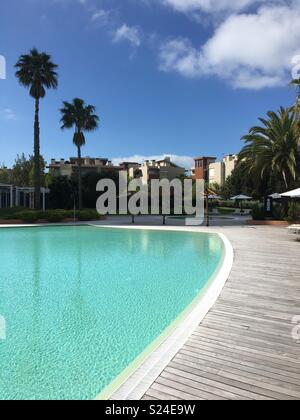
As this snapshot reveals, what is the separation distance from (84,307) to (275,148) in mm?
23227

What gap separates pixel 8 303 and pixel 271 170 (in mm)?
24089

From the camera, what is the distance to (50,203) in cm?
4009

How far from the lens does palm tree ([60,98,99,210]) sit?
33.2m

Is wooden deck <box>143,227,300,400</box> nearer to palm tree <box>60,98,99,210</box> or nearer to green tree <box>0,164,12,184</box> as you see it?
palm tree <box>60,98,99,210</box>

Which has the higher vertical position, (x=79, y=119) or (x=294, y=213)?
(x=79, y=119)

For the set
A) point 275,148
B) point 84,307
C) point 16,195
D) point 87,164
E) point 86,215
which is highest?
point 87,164

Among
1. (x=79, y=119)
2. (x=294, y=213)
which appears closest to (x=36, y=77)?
(x=79, y=119)

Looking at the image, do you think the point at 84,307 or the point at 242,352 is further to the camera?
the point at 84,307

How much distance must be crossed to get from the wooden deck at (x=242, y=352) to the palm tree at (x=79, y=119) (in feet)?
92.1

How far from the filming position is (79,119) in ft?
109

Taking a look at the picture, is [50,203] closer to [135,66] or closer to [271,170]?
[135,66]

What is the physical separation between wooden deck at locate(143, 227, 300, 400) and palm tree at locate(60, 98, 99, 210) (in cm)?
2808

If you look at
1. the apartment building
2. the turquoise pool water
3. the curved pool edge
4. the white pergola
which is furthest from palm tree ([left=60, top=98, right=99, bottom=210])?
the apartment building

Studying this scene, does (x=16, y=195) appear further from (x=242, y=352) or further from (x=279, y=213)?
(x=242, y=352)
